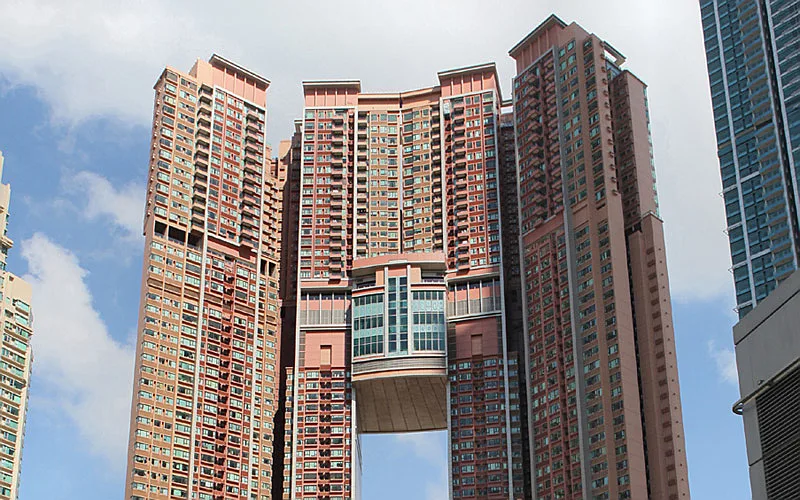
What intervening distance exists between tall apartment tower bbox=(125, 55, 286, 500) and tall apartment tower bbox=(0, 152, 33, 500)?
12.9 metres

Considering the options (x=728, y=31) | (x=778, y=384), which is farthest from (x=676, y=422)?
(x=778, y=384)

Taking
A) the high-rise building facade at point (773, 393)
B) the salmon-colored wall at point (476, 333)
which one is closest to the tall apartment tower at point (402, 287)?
the salmon-colored wall at point (476, 333)

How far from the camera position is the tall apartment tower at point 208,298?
12838cm

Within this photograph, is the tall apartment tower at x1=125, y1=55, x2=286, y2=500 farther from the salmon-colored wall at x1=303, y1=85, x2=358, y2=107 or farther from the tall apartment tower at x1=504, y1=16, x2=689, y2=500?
the tall apartment tower at x1=504, y1=16, x2=689, y2=500

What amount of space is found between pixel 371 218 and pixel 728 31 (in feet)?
164

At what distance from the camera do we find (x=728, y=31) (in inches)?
5428

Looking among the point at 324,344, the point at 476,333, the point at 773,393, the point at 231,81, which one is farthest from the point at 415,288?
the point at 773,393

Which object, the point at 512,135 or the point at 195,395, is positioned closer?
the point at 195,395

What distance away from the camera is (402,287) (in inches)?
A: 5650

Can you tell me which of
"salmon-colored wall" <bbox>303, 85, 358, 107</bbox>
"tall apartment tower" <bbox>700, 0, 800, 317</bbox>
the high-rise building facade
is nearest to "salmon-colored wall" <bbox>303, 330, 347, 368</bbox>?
"salmon-colored wall" <bbox>303, 85, 358, 107</bbox>

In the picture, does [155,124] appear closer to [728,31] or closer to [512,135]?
[512,135]

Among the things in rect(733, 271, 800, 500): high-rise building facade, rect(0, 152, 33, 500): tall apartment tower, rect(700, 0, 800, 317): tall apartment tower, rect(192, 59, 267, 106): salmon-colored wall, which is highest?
rect(192, 59, 267, 106): salmon-colored wall

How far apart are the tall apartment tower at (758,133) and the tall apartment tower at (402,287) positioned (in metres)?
29.1

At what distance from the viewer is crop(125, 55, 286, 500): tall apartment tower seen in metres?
128
